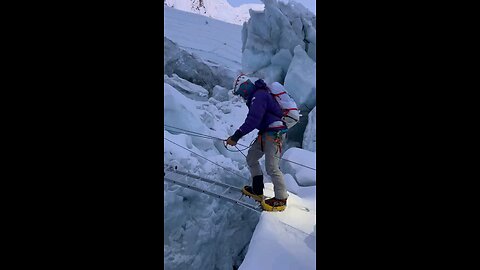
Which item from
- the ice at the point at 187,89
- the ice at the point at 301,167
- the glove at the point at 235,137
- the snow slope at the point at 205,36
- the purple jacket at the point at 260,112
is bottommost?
the snow slope at the point at 205,36

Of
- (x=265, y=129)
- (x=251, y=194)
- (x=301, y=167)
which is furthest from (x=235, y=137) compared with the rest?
(x=301, y=167)

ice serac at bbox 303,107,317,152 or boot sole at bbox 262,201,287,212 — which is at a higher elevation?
boot sole at bbox 262,201,287,212

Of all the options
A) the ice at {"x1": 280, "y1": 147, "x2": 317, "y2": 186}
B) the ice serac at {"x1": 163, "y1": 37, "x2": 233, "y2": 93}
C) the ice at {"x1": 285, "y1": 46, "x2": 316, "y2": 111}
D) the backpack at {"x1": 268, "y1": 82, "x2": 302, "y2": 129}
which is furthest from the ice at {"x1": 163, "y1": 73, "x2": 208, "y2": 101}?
the backpack at {"x1": 268, "y1": 82, "x2": 302, "y2": 129}

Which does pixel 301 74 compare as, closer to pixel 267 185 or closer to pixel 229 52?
pixel 267 185

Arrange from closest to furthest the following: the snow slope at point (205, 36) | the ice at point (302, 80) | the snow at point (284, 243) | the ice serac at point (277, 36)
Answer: the snow at point (284, 243) → the ice at point (302, 80) → the ice serac at point (277, 36) → the snow slope at point (205, 36)

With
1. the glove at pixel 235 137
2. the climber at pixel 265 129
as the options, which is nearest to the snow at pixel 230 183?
the climber at pixel 265 129

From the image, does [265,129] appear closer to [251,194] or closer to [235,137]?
[235,137]

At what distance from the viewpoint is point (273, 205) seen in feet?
8.98

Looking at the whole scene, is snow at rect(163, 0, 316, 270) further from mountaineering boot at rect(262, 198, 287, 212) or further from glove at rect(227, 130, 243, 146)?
glove at rect(227, 130, 243, 146)

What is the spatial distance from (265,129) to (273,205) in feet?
2.23

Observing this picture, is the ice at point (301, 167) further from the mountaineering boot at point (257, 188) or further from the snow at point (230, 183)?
the mountaineering boot at point (257, 188)

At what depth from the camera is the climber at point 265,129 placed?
8.25ft

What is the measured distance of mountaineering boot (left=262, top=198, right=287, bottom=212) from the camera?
2.74 meters

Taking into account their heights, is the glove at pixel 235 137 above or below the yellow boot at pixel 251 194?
above
